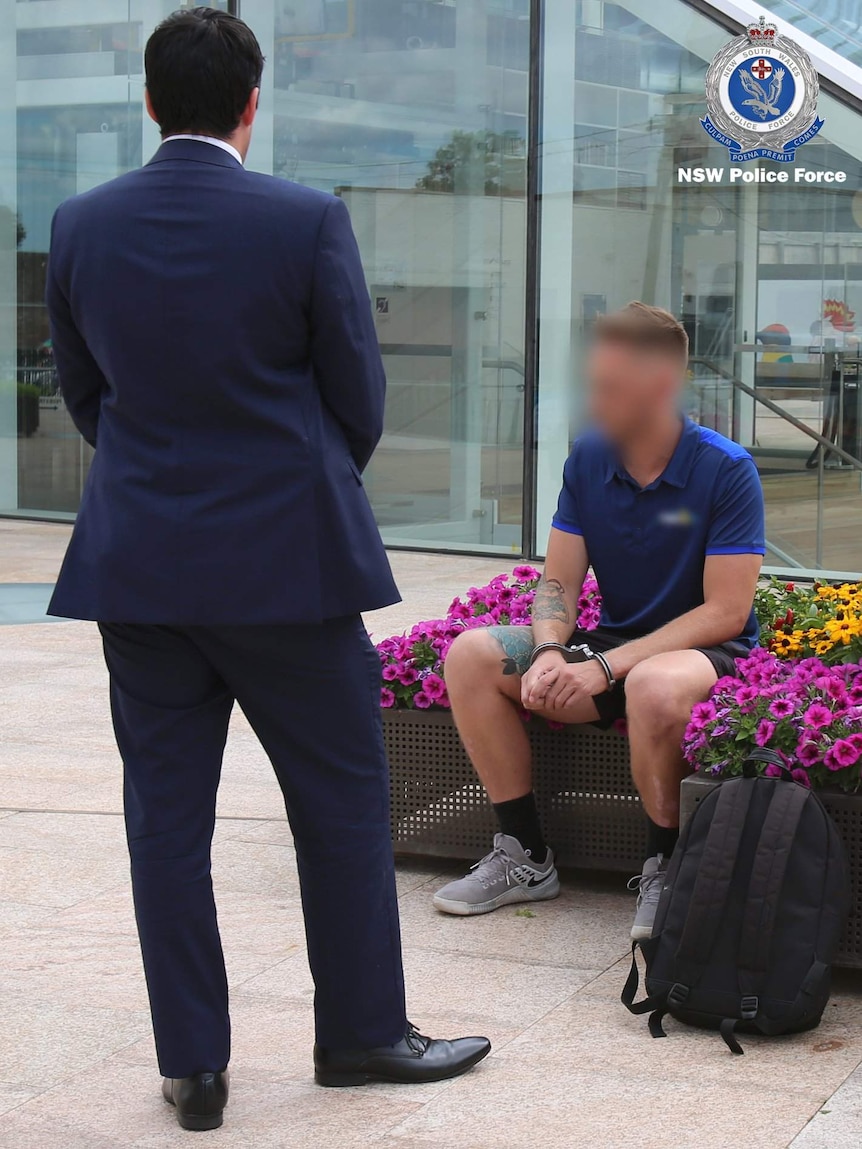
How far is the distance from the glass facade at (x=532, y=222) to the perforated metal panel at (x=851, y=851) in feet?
20.5

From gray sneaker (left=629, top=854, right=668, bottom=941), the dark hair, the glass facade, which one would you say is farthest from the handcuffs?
the glass facade

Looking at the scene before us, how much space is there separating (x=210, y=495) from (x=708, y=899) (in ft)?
4.47

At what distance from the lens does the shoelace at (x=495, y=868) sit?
4.35m

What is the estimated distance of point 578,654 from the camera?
4242 millimetres

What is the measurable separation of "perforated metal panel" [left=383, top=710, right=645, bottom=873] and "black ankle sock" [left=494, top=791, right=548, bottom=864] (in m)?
0.14

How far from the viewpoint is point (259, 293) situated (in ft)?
9.25

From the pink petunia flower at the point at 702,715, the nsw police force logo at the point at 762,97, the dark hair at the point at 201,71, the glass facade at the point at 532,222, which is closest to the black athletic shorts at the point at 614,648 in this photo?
the pink petunia flower at the point at 702,715

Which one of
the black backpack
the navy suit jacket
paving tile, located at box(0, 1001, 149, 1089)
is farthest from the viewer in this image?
the black backpack

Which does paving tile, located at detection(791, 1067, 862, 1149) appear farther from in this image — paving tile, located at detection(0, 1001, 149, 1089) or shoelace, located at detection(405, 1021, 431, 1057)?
paving tile, located at detection(0, 1001, 149, 1089)

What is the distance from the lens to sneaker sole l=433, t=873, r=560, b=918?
4309 mm

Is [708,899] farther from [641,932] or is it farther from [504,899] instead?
[504,899]

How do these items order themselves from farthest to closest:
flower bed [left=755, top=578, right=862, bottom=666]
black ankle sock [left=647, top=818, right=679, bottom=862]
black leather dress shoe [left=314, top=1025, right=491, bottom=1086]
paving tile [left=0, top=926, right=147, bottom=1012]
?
flower bed [left=755, top=578, right=862, bottom=666]
black ankle sock [left=647, top=818, right=679, bottom=862]
paving tile [left=0, top=926, right=147, bottom=1012]
black leather dress shoe [left=314, top=1025, right=491, bottom=1086]

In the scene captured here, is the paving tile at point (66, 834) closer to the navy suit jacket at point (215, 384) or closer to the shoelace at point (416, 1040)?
the shoelace at point (416, 1040)

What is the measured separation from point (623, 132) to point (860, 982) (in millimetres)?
7710
